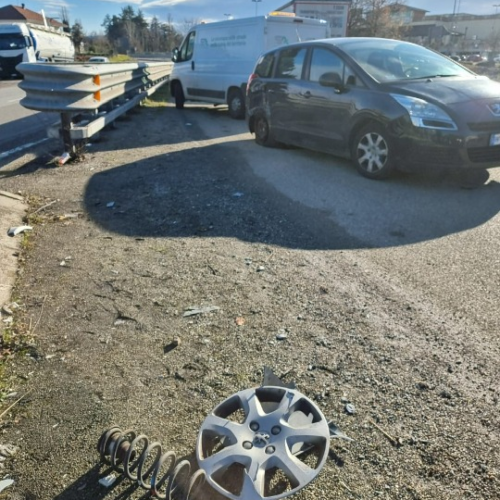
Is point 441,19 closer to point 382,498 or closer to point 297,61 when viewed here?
point 297,61

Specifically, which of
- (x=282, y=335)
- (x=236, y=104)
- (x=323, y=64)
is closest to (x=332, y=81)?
(x=323, y=64)

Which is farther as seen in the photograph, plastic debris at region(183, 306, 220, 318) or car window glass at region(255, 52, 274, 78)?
car window glass at region(255, 52, 274, 78)

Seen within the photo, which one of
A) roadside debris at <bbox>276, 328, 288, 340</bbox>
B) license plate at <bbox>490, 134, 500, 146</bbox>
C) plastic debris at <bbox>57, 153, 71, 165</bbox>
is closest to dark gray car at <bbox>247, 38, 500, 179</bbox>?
license plate at <bbox>490, 134, 500, 146</bbox>

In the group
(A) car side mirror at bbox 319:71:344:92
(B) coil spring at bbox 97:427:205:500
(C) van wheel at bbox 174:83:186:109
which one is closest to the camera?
(B) coil spring at bbox 97:427:205:500

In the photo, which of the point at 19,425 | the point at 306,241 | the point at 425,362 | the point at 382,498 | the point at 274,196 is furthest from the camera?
the point at 274,196

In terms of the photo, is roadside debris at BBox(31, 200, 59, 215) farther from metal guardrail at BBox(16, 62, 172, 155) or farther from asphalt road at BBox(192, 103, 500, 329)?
asphalt road at BBox(192, 103, 500, 329)

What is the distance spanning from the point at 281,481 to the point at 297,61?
6981 millimetres

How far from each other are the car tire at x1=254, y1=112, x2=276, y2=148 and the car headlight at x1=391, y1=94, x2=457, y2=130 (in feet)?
9.96

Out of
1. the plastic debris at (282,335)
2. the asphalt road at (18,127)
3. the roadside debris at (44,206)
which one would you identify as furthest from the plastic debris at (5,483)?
the asphalt road at (18,127)

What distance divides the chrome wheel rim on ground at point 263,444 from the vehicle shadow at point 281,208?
219 cm

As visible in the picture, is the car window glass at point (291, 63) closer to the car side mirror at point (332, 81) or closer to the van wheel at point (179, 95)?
the car side mirror at point (332, 81)

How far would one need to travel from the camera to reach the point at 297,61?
7785 mm

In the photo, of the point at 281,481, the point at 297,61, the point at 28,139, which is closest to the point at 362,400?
the point at 281,481

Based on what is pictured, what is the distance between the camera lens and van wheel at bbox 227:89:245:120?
12945mm
